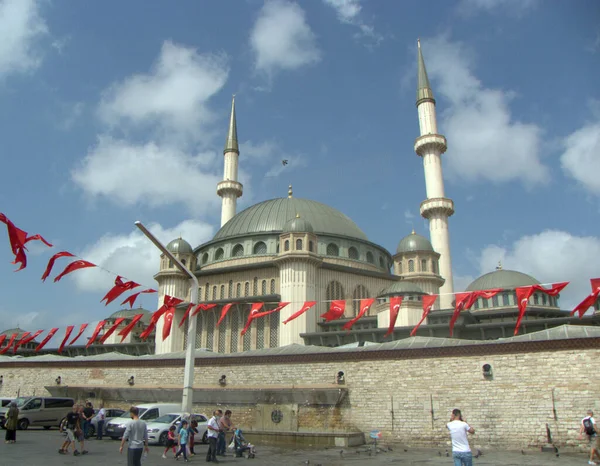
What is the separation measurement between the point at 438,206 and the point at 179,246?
20649 mm

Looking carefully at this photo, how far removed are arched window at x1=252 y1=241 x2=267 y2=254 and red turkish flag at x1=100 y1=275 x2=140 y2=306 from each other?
2125 centimetres

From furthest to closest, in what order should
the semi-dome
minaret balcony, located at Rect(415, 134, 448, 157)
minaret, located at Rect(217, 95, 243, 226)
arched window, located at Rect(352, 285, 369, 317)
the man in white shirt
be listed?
minaret, located at Rect(217, 95, 243, 226)
the semi-dome
minaret balcony, located at Rect(415, 134, 448, 157)
arched window, located at Rect(352, 285, 369, 317)
the man in white shirt

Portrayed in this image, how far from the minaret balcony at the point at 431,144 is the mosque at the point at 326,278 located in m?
0.09

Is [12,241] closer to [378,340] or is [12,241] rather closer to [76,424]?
[76,424]

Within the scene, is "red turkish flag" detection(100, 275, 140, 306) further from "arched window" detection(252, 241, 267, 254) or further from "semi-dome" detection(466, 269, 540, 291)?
"semi-dome" detection(466, 269, 540, 291)

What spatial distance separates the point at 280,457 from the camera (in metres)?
16.1

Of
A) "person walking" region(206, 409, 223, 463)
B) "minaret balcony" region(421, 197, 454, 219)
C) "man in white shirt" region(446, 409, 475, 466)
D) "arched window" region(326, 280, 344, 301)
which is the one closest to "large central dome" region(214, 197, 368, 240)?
"arched window" region(326, 280, 344, 301)

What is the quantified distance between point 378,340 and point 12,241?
22.3 m

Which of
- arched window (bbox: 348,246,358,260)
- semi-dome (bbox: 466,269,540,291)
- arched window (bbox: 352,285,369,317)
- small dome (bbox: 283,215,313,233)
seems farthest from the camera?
semi-dome (bbox: 466,269,540,291)

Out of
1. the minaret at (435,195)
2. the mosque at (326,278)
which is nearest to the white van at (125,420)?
the mosque at (326,278)

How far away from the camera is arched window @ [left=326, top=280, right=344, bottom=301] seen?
3772 centimetres

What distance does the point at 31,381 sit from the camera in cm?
3253

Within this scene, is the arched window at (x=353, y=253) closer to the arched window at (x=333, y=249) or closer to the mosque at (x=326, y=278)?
the mosque at (x=326, y=278)

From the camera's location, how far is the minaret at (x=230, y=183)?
53094 mm
